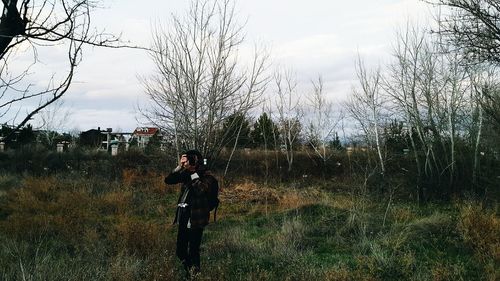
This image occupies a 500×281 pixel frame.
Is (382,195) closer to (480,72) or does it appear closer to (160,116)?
(480,72)

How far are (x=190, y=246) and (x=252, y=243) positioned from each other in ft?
6.85

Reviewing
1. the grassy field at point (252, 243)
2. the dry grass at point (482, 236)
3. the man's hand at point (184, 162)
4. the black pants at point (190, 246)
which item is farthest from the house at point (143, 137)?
the black pants at point (190, 246)

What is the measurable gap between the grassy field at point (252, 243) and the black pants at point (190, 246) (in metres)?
0.16

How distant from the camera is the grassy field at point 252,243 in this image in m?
5.25

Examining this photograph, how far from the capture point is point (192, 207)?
5.34 meters

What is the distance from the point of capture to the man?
210 inches

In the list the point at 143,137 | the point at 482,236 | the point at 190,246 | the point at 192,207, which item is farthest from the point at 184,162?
the point at 143,137

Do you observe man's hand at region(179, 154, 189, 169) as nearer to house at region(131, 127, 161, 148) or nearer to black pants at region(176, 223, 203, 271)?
black pants at region(176, 223, 203, 271)

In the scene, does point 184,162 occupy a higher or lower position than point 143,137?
lower

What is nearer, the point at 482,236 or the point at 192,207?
the point at 192,207

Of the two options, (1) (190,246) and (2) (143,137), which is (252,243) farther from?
(2) (143,137)

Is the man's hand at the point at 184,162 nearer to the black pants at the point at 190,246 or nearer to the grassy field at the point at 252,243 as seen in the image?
the black pants at the point at 190,246

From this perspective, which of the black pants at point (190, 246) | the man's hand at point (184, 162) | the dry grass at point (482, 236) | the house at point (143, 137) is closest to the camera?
the black pants at point (190, 246)

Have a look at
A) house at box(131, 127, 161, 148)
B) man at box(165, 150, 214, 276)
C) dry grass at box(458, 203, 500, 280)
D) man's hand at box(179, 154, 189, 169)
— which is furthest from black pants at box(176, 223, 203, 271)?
house at box(131, 127, 161, 148)
